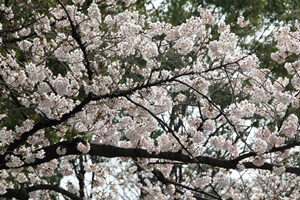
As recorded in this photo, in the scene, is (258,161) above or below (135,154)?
below

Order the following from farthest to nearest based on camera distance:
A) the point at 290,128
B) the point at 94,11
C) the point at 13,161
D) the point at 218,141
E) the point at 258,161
→ the point at 218,141, the point at 13,161, the point at 290,128, the point at 258,161, the point at 94,11

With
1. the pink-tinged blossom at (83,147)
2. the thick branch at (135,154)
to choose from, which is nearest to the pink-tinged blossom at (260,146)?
the thick branch at (135,154)

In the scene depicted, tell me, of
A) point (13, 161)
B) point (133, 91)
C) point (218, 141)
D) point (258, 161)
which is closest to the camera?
point (133, 91)

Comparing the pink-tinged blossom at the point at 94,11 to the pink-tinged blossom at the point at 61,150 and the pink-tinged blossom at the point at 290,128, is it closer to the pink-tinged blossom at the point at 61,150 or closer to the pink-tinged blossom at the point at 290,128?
the pink-tinged blossom at the point at 61,150

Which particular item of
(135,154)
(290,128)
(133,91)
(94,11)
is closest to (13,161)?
(135,154)

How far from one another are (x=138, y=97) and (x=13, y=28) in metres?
1.42

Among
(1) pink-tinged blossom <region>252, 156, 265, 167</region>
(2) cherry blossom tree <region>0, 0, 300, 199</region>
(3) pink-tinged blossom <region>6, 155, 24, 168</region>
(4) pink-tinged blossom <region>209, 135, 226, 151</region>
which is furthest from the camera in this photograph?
(4) pink-tinged blossom <region>209, 135, 226, 151</region>

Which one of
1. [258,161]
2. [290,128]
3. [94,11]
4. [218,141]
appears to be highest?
[94,11]

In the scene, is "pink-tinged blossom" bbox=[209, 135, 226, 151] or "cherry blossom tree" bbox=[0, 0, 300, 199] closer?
"cherry blossom tree" bbox=[0, 0, 300, 199]

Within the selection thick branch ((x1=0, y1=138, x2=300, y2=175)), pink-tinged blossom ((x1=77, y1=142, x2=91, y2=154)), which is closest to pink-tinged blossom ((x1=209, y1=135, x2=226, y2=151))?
thick branch ((x1=0, y1=138, x2=300, y2=175))

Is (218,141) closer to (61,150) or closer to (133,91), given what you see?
(133,91)

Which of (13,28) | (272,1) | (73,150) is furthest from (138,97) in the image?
(272,1)

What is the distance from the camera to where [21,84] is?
550cm

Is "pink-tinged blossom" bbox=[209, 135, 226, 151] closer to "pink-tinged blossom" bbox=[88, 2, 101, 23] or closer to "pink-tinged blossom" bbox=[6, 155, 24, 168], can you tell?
"pink-tinged blossom" bbox=[88, 2, 101, 23]
